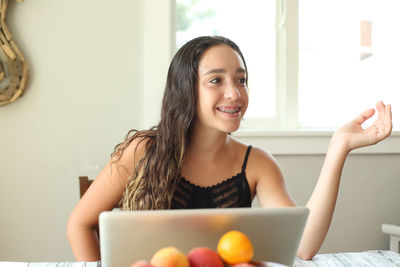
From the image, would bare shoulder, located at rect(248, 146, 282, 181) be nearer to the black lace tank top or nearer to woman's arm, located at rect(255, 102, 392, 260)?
the black lace tank top

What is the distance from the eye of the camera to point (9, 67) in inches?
81.2

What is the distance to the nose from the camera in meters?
1.30

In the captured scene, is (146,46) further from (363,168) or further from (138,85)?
(363,168)

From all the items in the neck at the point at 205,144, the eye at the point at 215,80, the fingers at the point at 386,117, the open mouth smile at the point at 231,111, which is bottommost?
the neck at the point at 205,144

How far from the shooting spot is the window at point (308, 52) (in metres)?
2.43

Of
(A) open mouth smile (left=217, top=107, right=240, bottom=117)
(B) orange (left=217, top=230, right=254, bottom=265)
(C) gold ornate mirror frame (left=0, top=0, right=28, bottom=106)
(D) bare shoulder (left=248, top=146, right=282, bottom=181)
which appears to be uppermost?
(C) gold ornate mirror frame (left=0, top=0, right=28, bottom=106)

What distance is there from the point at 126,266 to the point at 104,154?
5.11ft

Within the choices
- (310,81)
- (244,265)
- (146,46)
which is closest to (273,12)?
(310,81)

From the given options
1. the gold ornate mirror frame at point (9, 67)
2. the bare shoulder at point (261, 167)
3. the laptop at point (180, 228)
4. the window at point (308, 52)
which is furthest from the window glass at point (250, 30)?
the laptop at point (180, 228)

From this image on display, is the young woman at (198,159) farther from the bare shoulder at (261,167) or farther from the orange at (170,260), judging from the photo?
the orange at (170,260)

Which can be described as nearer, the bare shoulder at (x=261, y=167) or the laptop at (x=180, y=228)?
the laptop at (x=180, y=228)

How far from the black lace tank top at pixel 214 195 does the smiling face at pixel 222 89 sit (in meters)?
0.18

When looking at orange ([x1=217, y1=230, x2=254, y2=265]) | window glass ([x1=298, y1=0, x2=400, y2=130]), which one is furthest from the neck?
window glass ([x1=298, y1=0, x2=400, y2=130])

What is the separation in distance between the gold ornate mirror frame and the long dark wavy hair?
0.91 m
